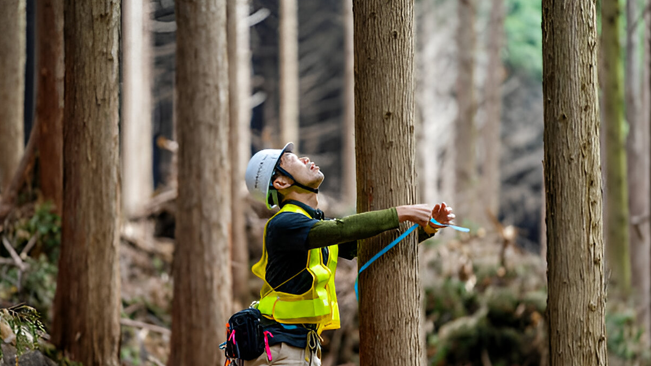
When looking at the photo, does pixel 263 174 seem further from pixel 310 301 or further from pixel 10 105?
pixel 10 105

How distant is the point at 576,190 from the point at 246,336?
7.93 feet

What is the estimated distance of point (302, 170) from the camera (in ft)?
14.5

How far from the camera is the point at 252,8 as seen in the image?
78.9ft

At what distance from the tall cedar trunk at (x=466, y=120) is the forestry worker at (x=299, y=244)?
13.1 meters

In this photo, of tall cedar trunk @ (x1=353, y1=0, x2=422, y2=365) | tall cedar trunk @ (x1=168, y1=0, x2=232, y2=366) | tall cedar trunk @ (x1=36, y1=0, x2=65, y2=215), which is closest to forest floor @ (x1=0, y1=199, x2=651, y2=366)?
tall cedar trunk @ (x1=168, y1=0, x2=232, y2=366)

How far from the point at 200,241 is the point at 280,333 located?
4280 mm

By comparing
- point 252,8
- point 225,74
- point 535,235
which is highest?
point 252,8

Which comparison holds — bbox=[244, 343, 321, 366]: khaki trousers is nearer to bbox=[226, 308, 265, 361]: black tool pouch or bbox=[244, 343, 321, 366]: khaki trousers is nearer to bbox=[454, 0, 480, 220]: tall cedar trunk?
bbox=[226, 308, 265, 361]: black tool pouch

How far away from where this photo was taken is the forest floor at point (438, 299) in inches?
359

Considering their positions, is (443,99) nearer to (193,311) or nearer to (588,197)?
(193,311)

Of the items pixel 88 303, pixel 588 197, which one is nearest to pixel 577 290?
pixel 588 197

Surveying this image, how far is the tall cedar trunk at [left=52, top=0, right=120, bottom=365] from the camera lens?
6.10 metres

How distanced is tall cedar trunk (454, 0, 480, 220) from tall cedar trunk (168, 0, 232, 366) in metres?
10.0

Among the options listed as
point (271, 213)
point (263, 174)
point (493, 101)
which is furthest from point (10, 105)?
point (493, 101)
